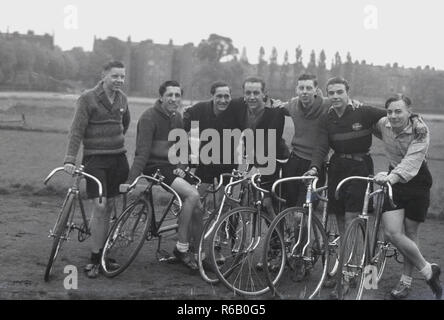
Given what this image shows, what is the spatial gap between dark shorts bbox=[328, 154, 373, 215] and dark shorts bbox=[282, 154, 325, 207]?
28cm

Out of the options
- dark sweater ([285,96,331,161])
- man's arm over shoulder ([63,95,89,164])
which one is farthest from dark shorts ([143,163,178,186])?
dark sweater ([285,96,331,161])

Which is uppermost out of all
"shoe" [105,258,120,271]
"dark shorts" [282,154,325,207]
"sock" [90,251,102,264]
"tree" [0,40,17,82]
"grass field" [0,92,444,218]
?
"tree" [0,40,17,82]

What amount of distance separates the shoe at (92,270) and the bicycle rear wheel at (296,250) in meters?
1.76

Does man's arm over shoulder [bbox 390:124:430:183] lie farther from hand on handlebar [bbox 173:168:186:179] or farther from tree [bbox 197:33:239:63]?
tree [bbox 197:33:239:63]

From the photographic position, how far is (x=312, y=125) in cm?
644

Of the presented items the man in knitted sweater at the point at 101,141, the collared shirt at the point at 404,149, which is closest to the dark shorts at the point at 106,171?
the man in knitted sweater at the point at 101,141

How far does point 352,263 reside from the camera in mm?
5629

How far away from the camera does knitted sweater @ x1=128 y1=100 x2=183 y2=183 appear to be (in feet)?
21.0

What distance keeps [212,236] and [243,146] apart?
1.37m

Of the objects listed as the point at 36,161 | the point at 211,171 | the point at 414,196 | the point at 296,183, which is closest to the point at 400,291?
the point at 414,196

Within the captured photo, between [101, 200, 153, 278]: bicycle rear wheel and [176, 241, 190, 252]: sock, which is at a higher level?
[101, 200, 153, 278]: bicycle rear wheel
